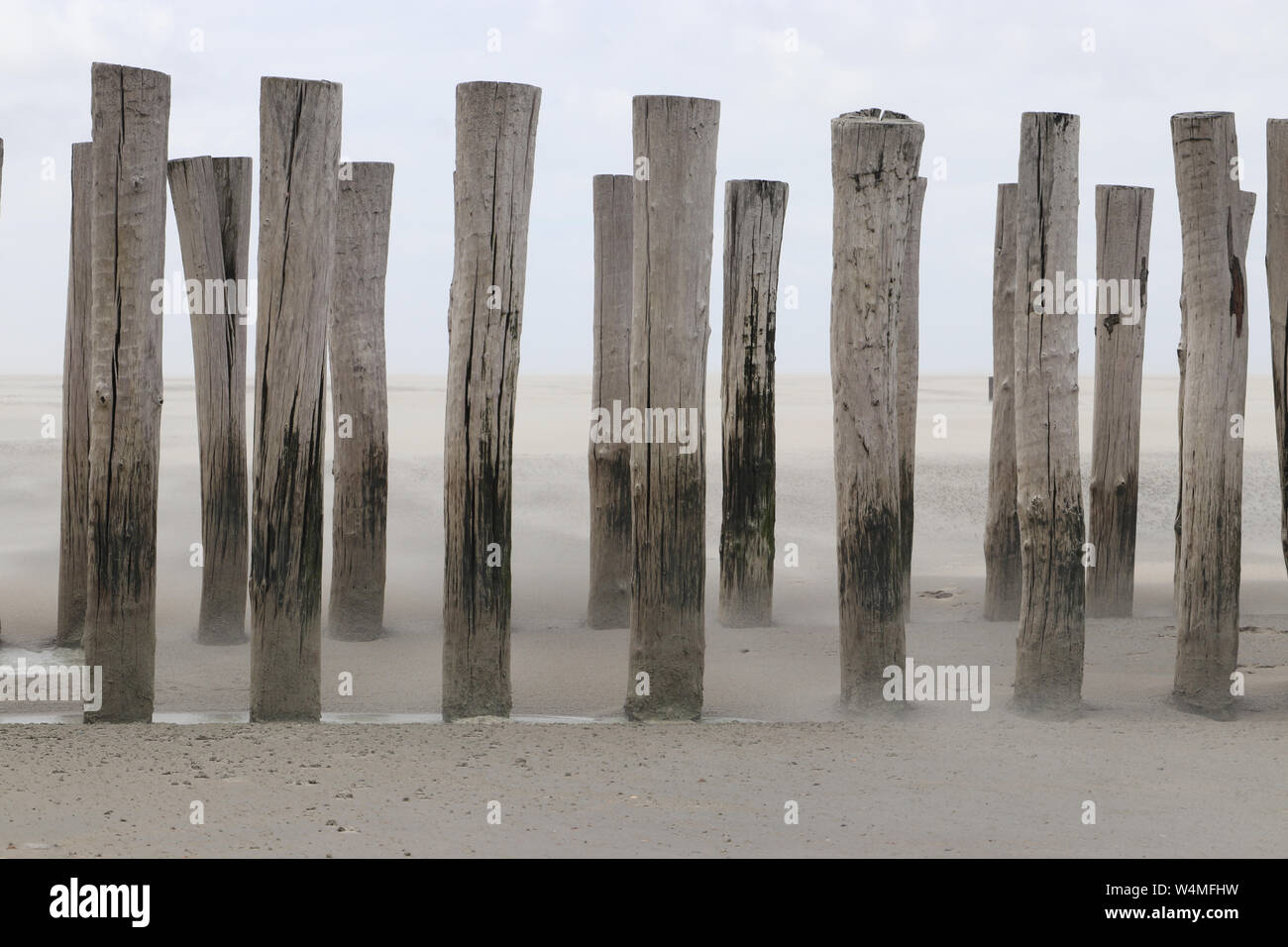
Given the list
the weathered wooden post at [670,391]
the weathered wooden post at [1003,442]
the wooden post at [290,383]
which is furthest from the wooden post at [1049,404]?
the wooden post at [290,383]

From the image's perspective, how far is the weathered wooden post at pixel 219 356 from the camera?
9164mm

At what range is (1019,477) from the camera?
743 cm

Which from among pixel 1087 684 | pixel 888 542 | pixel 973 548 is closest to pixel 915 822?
pixel 888 542

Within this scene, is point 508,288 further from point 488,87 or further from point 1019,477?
point 1019,477

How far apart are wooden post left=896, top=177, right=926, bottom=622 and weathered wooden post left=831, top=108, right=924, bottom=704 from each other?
2.69 meters

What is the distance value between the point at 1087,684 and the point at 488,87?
15.3 feet

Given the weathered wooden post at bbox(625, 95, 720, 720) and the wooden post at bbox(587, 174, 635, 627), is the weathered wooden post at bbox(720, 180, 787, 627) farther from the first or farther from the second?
the weathered wooden post at bbox(625, 95, 720, 720)

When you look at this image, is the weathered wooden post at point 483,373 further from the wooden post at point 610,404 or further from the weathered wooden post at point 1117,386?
the weathered wooden post at point 1117,386

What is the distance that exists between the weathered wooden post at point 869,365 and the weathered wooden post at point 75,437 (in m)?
5.14

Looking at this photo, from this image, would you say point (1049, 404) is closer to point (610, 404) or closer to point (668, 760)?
point (668, 760)

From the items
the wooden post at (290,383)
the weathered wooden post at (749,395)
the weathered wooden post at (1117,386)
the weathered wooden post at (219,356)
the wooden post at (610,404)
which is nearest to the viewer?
the wooden post at (290,383)

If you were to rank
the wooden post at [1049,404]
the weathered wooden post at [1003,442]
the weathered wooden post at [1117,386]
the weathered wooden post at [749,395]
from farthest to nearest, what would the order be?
the weathered wooden post at [1003,442]
the weathered wooden post at [1117,386]
the weathered wooden post at [749,395]
the wooden post at [1049,404]

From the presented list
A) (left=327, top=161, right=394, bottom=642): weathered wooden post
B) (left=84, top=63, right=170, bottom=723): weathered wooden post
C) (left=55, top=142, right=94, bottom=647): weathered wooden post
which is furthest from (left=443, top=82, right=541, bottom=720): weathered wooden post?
(left=55, top=142, right=94, bottom=647): weathered wooden post
